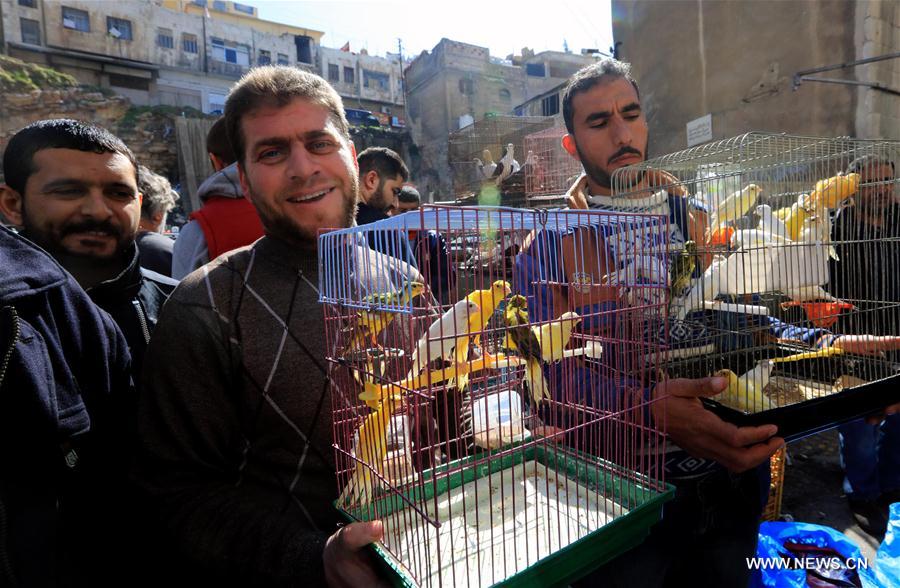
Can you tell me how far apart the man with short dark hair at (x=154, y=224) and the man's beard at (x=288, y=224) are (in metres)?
1.36

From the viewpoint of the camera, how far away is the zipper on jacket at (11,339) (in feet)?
2.28

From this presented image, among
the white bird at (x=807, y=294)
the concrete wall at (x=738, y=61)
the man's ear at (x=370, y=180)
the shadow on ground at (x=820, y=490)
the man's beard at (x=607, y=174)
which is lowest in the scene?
the shadow on ground at (x=820, y=490)

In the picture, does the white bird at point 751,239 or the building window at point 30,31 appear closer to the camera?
the white bird at point 751,239

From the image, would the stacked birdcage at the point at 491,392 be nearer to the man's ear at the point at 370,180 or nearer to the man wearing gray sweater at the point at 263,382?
the man wearing gray sweater at the point at 263,382

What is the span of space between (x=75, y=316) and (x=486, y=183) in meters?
7.94

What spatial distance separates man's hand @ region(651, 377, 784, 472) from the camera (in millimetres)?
1122

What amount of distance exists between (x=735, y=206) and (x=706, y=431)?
69 cm

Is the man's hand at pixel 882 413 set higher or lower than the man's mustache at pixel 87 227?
lower

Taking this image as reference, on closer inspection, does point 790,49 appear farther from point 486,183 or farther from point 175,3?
point 175,3

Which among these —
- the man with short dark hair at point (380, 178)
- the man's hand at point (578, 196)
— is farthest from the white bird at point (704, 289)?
the man with short dark hair at point (380, 178)

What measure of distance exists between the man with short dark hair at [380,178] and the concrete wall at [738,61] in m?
5.09

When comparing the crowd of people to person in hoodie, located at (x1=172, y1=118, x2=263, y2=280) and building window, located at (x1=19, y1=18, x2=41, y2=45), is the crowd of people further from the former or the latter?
building window, located at (x1=19, y1=18, x2=41, y2=45)

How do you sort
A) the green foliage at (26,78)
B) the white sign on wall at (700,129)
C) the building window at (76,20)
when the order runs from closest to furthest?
the white sign on wall at (700,129) → the green foliage at (26,78) → the building window at (76,20)

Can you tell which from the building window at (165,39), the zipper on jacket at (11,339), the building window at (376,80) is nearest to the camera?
the zipper on jacket at (11,339)
